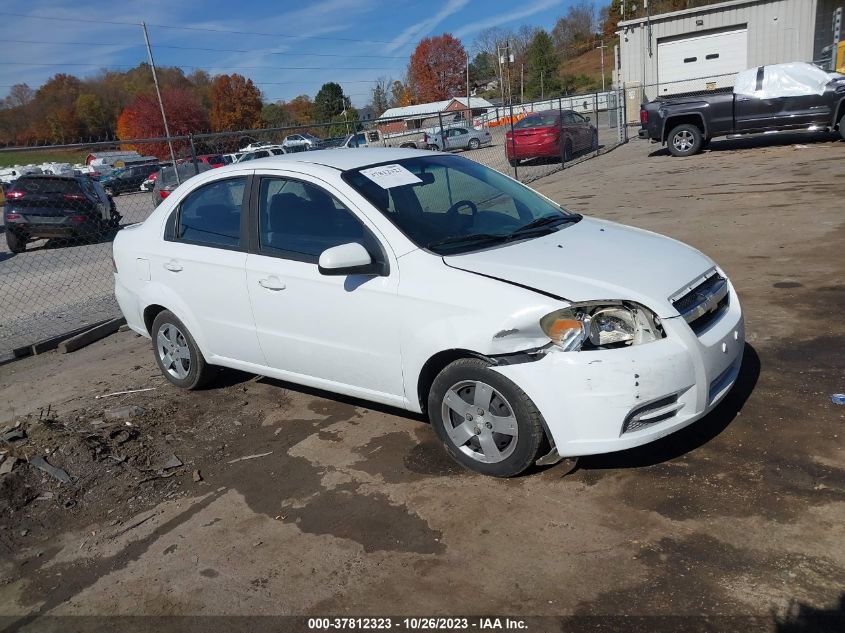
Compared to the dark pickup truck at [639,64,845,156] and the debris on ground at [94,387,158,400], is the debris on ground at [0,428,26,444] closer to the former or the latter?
the debris on ground at [94,387,158,400]

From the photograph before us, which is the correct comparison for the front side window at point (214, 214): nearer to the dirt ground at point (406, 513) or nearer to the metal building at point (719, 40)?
the dirt ground at point (406, 513)

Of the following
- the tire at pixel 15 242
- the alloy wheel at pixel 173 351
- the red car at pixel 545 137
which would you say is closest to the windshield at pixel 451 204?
the alloy wheel at pixel 173 351

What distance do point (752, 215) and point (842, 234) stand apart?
5.78ft

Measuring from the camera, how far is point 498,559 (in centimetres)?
302

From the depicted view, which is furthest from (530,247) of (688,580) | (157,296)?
(157,296)

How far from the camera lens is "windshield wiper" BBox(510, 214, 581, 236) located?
13.8 feet

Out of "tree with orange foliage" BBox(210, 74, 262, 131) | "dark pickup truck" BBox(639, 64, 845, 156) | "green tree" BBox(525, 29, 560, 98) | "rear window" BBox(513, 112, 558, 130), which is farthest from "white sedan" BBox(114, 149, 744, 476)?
"green tree" BBox(525, 29, 560, 98)

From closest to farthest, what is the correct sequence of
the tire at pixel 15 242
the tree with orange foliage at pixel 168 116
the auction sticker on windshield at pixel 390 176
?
the auction sticker on windshield at pixel 390 176 → the tire at pixel 15 242 → the tree with orange foliage at pixel 168 116

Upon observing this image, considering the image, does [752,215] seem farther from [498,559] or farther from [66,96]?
[66,96]

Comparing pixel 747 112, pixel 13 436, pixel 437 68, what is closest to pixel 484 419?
pixel 13 436

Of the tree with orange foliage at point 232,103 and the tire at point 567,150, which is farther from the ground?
the tree with orange foliage at point 232,103

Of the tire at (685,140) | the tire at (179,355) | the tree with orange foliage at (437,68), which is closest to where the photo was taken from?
the tire at (179,355)

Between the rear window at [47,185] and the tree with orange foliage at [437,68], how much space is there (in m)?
96.2

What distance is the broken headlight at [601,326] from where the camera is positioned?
10.8 feet
